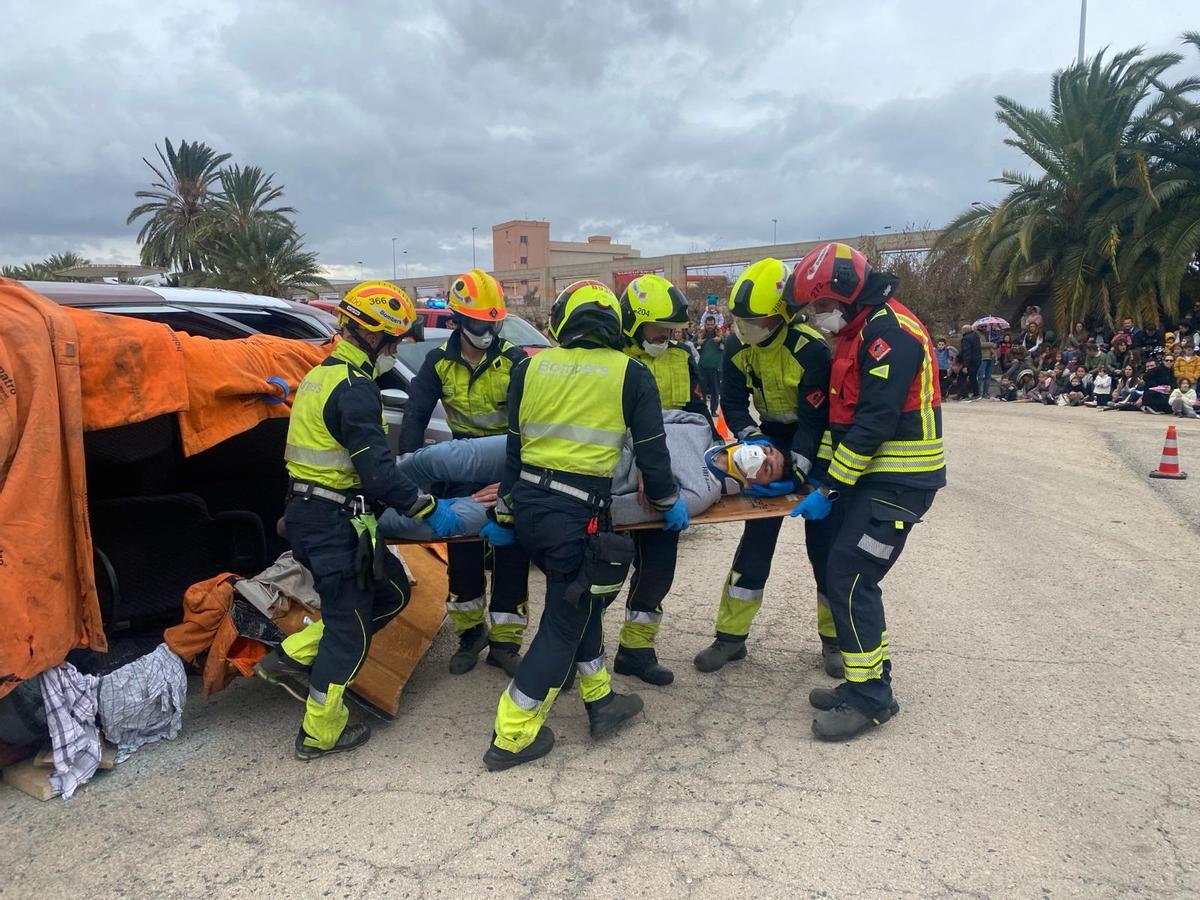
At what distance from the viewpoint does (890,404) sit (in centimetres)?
342

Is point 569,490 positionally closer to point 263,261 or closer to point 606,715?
point 606,715

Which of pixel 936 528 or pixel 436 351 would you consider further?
pixel 936 528

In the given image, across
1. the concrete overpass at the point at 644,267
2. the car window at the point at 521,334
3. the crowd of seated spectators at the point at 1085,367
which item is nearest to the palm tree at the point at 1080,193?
the crowd of seated spectators at the point at 1085,367

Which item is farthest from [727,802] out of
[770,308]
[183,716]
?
[183,716]

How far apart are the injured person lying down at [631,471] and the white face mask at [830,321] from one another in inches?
25.7

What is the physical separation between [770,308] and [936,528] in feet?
13.9

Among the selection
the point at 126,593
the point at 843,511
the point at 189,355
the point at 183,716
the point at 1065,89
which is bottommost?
the point at 183,716

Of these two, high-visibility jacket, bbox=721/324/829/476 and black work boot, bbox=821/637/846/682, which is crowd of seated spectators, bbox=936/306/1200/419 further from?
high-visibility jacket, bbox=721/324/829/476

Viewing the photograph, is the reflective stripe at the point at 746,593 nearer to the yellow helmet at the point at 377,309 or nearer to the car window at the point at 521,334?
the yellow helmet at the point at 377,309

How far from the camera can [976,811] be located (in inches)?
118

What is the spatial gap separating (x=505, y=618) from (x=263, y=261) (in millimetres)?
22821

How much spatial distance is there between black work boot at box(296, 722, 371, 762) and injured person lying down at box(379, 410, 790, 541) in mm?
862

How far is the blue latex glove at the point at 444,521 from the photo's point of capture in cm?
361

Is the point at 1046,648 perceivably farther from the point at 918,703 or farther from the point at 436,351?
the point at 436,351
